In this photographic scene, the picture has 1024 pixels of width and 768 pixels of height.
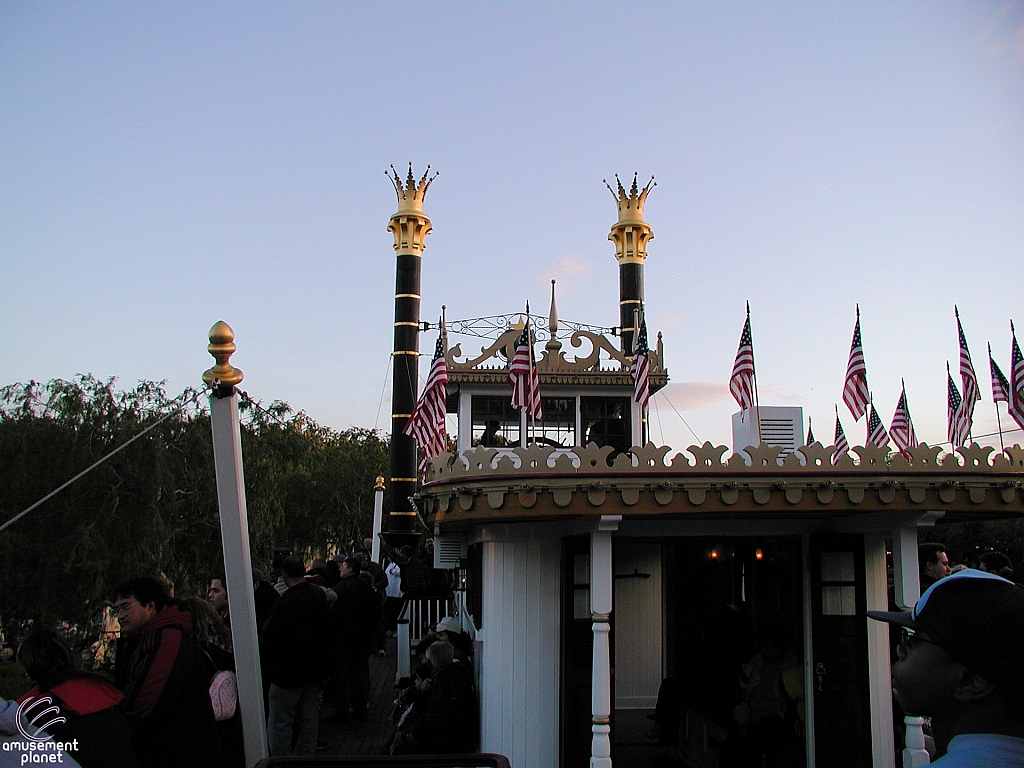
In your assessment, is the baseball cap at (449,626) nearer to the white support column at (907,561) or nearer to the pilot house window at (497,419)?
the white support column at (907,561)

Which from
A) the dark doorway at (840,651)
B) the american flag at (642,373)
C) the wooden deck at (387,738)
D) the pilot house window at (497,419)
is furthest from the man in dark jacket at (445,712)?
the pilot house window at (497,419)

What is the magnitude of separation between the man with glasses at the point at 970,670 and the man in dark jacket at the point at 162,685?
133 inches

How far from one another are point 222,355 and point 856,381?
8.06 meters

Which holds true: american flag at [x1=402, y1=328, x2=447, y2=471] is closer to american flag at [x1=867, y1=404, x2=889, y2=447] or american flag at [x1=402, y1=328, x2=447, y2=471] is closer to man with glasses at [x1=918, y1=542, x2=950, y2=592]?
man with glasses at [x1=918, y1=542, x2=950, y2=592]

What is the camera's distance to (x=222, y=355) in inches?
193

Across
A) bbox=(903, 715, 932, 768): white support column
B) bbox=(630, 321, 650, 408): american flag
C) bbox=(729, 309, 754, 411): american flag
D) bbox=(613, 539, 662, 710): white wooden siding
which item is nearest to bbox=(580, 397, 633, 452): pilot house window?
bbox=(630, 321, 650, 408): american flag

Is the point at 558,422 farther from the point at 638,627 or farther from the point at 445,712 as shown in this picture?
the point at 445,712

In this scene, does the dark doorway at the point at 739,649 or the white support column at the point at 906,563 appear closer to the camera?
the white support column at the point at 906,563

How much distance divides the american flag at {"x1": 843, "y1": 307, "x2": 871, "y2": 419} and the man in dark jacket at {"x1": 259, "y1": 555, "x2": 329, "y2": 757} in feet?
22.8

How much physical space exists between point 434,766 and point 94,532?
715 inches

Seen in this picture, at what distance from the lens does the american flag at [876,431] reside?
50.1 ft

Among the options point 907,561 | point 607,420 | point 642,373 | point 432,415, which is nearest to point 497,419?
point 607,420

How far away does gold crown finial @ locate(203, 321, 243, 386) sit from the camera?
4.85 meters

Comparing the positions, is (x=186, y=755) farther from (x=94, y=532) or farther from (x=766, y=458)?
(x=94, y=532)
